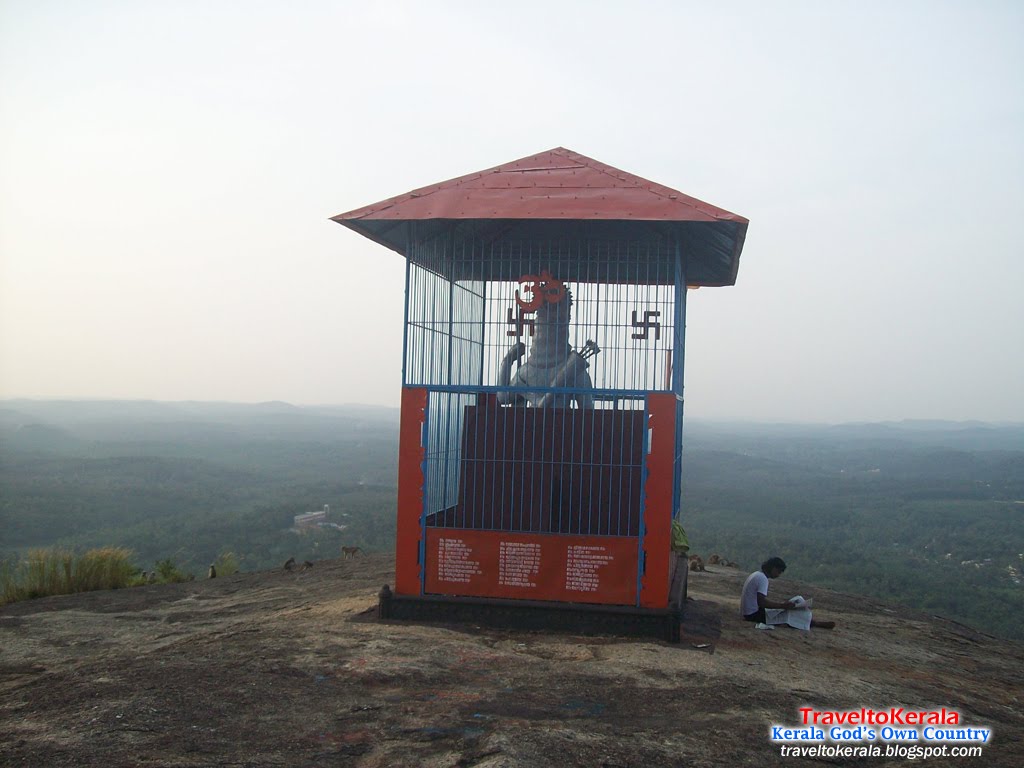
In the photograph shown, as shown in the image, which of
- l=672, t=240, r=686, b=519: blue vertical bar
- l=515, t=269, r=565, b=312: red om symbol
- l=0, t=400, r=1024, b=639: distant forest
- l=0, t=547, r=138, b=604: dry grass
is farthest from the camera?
l=0, t=400, r=1024, b=639: distant forest

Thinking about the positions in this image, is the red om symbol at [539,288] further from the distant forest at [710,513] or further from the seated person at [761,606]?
the distant forest at [710,513]

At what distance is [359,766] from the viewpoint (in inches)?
204

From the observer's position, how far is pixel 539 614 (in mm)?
8500

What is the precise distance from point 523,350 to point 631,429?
1.75 metres

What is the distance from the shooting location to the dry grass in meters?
11.8

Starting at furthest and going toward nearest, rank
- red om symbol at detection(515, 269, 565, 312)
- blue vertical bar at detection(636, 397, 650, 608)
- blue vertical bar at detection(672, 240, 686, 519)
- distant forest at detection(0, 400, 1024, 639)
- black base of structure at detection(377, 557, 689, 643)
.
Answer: distant forest at detection(0, 400, 1024, 639)
red om symbol at detection(515, 269, 565, 312)
blue vertical bar at detection(672, 240, 686, 519)
blue vertical bar at detection(636, 397, 650, 608)
black base of structure at detection(377, 557, 689, 643)

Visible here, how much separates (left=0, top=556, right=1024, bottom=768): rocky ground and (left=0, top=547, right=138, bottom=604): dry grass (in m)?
1.36

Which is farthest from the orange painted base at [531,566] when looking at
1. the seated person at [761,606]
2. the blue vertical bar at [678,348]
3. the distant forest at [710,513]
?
the distant forest at [710,513]

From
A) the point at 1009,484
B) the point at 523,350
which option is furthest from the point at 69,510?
the point at 1009,484

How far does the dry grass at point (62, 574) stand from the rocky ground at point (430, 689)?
1361mm

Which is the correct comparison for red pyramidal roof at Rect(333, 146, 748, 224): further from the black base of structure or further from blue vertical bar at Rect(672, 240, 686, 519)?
the black base of structure

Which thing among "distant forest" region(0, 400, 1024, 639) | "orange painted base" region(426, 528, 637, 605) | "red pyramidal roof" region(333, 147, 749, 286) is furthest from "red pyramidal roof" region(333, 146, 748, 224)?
"distant forest" region(0, 400, 1024, 639)

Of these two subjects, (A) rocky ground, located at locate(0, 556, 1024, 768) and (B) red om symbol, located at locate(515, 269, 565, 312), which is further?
(B) red om symbol, located at locate(515, 269, 565, 312)

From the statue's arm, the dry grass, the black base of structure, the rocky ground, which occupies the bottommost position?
the dry grass
